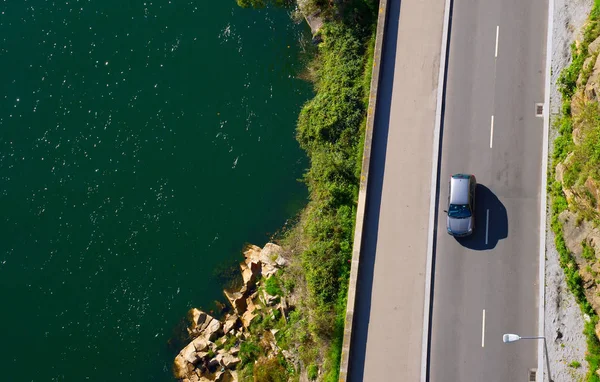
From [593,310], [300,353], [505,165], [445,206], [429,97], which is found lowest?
[300,353]

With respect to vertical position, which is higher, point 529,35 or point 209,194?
point 529,35

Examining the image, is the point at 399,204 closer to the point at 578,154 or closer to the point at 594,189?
the point at 578,154

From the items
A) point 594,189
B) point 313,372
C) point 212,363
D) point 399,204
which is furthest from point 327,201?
point 594,189

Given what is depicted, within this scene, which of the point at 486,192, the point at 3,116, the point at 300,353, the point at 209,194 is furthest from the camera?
the point at 3,116

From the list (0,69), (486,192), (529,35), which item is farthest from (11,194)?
(529,35)

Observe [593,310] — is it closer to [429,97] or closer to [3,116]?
[429,97]

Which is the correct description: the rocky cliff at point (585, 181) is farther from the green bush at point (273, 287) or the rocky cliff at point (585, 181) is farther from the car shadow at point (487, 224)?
the green bush at point (273, 287)

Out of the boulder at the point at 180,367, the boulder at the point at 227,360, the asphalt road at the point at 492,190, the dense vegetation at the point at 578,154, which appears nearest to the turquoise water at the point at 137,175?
the boulder at the point at 180,367
